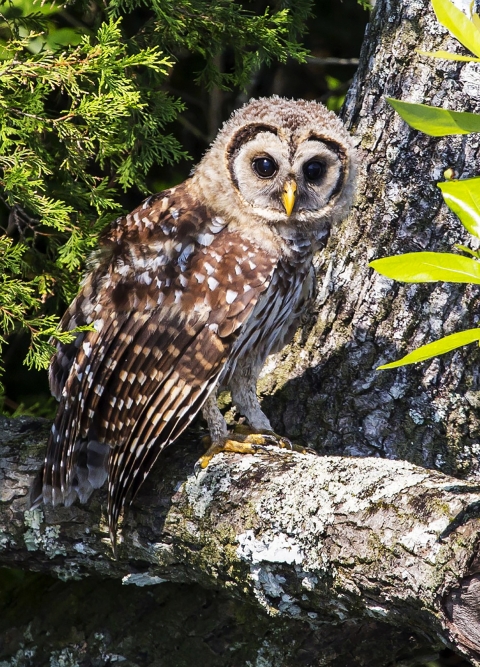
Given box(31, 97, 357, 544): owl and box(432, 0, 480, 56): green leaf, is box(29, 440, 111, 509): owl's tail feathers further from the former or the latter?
box(432, 0, 480, 56): green leaf

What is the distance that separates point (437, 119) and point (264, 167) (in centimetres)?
156

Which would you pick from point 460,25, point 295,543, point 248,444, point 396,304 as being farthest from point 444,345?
point 396,304

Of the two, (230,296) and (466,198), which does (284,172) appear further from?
(466,198)

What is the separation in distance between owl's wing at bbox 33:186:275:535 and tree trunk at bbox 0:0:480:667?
147 mm

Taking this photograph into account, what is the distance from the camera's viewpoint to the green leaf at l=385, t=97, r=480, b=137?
133 centimetres

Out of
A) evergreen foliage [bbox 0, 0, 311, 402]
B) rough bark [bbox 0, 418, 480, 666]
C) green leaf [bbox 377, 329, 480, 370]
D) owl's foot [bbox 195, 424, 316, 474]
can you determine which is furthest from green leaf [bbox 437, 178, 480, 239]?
owl's foot [bbox 195, 424, 316, 474]

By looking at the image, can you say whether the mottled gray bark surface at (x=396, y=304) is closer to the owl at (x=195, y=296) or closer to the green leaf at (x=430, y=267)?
the owl at (x=195, y=296)

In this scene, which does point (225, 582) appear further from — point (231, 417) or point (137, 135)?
point (137, 135)

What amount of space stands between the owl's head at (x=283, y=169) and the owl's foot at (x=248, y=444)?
0.71 m

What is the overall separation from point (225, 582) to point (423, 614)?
2.30 ft

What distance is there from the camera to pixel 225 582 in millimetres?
2389

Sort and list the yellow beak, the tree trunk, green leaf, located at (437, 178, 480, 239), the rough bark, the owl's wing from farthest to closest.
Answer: the yellow beak < the owl's wing < the tree trunk < the rough bark < green leaf, located at (437, 178, 480, 239)

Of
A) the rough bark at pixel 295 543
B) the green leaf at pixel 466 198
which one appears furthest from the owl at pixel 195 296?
the green leaf at pixel 466 198

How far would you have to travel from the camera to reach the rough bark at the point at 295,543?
1.86m
